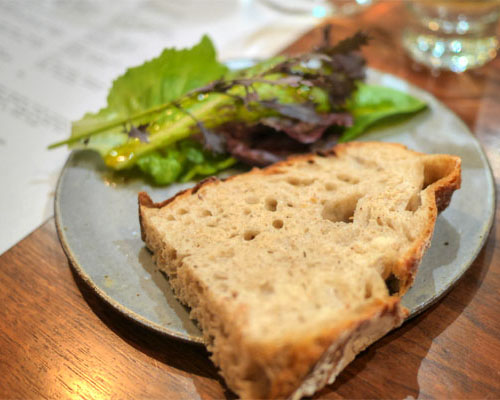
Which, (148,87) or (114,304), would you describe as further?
(148,87)

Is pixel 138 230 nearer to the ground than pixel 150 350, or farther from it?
farther from it

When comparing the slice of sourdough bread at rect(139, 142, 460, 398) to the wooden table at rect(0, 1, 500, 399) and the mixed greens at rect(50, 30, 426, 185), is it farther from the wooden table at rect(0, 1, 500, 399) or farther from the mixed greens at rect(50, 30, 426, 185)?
the mixed greens at rect(50, 30, 426, 185)

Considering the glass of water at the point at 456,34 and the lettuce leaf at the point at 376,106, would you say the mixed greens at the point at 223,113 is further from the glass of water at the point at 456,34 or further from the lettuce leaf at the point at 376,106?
the glass of water at the point at 456,34

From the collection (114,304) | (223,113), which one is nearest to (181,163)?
(223,113)

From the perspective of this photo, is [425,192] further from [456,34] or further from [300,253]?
[456,34]

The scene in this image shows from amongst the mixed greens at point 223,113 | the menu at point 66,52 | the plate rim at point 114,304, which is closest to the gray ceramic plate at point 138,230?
the plate rim at point 114,304

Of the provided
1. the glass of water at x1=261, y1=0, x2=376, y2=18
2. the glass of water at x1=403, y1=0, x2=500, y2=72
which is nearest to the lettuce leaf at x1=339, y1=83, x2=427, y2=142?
the glass of water at x1=403, y1=0, x2=500, y2=72

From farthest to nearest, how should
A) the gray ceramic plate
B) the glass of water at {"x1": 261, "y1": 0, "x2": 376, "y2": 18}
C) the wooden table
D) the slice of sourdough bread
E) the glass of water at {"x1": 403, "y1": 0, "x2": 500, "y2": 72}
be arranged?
the glass of water at {"x1": 261, "y1": 0, "x2": 376, "y2": 18}
the glass of water at {"x1": 403, "y1": 0, "x2": 500, "y2": 72}
the gray ceramic plate
the wooden table
the slice of sourdough bread
